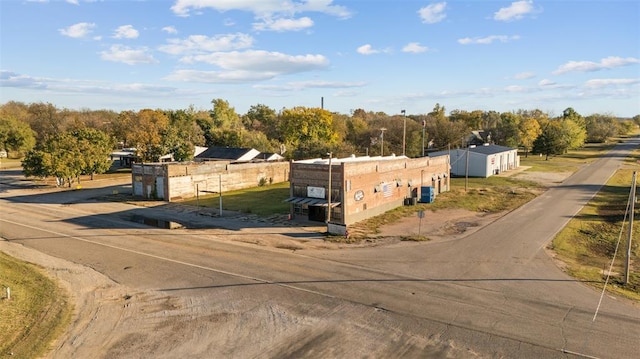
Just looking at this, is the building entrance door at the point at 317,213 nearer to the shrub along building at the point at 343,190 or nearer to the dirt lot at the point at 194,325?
the shrub along building at the point at 343,190

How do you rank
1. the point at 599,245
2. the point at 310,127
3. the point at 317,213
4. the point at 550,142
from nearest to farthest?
the point at 599,245 → the point at 317,213 → the point at 310,127 → the point at 550,142

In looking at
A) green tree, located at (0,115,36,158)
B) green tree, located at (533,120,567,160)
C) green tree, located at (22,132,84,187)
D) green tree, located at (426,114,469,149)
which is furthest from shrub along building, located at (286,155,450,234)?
green tree, located at (0,115,36,158)

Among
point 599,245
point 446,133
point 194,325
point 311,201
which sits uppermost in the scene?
point 446,133

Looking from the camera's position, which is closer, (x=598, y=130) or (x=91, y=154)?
(x=91, y=154)

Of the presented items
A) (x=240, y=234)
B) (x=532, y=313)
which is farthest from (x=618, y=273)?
(x=240, y=234)

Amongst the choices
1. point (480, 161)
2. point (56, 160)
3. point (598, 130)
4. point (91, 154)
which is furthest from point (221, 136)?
point (598, 130)

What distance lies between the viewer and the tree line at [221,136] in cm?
6350

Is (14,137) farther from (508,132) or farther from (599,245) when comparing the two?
(508,132)

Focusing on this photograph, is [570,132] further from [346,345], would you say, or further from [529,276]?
[346,345]

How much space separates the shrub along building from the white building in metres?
30.3

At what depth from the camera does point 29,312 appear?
19812 mm

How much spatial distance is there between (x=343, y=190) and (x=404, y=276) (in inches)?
559

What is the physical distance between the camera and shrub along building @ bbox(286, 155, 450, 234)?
37.8 metres

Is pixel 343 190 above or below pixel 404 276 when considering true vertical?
above
